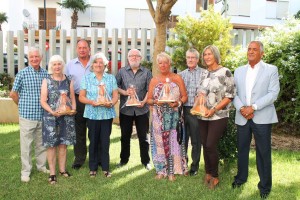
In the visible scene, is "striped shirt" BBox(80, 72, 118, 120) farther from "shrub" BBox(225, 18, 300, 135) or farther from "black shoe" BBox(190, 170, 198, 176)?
"shrub" BBox(225, 18, 300, 135)

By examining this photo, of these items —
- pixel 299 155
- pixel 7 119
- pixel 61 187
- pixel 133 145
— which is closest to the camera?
pixel 61 187

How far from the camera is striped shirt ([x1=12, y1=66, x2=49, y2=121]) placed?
17.4ft

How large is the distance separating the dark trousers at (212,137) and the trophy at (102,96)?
4.27ft

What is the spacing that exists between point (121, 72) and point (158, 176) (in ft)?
5.33

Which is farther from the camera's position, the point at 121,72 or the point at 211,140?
the point at 121,72

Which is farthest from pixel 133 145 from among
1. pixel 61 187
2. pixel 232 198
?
pixel 232 198

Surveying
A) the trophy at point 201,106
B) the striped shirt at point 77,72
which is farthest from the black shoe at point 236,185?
the striped shirt at point 77,72

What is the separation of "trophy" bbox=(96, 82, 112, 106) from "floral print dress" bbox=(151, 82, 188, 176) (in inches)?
25.8

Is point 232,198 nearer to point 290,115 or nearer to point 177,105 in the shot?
point 177,105

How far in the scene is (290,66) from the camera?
7.82 meters

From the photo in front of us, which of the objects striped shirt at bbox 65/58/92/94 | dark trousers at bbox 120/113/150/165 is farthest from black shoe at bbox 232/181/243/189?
striped shirt at bbox 65/58/92/94

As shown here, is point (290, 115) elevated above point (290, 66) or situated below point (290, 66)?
below

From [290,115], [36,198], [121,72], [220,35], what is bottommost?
[36,198]

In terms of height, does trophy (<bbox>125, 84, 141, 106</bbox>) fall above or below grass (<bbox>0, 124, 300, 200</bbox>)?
above
